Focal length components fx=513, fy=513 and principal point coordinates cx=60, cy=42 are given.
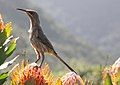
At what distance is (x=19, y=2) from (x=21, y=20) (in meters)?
13.9

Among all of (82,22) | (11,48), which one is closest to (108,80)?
(11,48)

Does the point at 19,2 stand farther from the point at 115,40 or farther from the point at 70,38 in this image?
the point at 115,40

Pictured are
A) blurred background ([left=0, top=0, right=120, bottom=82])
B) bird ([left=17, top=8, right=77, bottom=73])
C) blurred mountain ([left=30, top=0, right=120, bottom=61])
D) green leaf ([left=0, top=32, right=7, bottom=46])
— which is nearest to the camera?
green leaf ([left=0, top=32, right=7, bottom=46])

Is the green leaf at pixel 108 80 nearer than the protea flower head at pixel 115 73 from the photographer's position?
Yes

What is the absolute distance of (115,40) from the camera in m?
127

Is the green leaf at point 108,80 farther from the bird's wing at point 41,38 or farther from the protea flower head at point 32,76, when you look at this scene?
the bird's wing at point 41,38

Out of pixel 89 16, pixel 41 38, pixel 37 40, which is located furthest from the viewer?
pixel 89 16

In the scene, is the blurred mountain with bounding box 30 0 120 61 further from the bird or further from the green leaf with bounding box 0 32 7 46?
the green leaf with bounding box 0 32 7 46

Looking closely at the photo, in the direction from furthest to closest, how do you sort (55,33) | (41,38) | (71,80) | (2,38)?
(55,33) → (41,38) → (2,38) → (71,80)

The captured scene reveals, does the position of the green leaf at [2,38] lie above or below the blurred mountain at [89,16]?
above

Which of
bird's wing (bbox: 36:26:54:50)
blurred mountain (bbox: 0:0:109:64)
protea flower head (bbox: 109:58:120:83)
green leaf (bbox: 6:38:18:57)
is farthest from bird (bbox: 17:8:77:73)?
blurred mountain (bbox: 0:0:109:64)

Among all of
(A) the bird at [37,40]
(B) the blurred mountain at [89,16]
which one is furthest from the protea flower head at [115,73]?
(B) the blurred mountain at [89,16]

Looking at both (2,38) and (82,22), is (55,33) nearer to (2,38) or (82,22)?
(82,22)

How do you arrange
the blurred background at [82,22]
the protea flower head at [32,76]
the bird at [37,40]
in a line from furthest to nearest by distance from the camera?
the blurred background at [82,22], the bird at [37,40], the protea flower head at [32,76]
